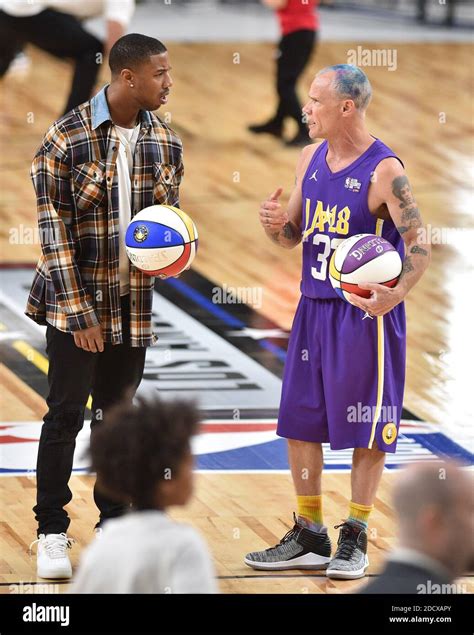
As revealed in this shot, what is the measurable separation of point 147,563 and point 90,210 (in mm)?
2385

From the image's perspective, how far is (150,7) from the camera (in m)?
20.8

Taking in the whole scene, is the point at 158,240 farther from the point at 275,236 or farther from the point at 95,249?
the point at 275,236

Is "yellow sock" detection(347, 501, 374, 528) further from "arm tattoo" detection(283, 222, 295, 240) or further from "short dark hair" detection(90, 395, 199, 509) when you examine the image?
"short dark hair" detection(90, 395, 199, 509)

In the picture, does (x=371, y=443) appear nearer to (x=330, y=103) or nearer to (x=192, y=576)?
(x=330, y=103)

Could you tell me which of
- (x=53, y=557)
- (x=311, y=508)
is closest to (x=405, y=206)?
(x=311, y=508)

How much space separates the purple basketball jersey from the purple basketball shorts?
126mm

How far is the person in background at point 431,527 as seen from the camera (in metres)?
3.47

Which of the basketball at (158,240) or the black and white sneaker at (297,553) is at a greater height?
the basketball at (158,240)

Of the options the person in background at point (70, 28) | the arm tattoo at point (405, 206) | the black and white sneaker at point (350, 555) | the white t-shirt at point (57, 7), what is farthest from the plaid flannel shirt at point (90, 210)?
the white t-shirt at point (57, 7)

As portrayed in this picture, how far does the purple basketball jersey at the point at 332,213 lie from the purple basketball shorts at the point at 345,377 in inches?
5.0

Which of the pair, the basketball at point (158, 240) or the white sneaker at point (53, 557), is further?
the white sneaker at point (53, 557)

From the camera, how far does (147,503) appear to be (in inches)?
144

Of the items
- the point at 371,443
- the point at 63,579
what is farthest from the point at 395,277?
the point at 63,579

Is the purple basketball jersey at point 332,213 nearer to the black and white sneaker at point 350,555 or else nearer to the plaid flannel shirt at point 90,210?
the plaid flannel shirt at point 90,210
